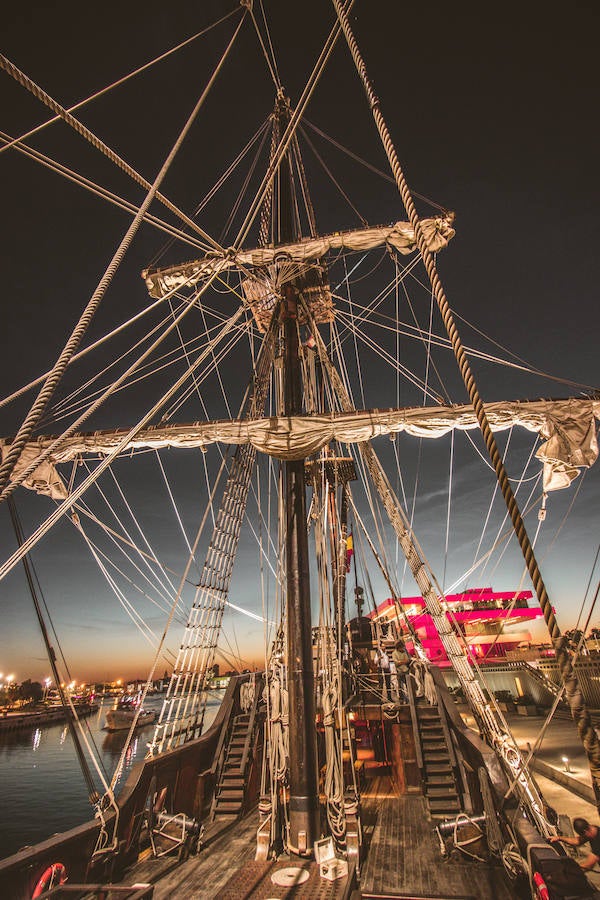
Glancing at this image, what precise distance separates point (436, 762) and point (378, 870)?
2443 mm

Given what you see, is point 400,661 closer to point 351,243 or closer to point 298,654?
point 298,654

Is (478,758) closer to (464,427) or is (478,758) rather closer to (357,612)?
(464,427)

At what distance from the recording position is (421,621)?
3534 cm

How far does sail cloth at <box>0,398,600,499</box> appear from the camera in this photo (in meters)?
6.45

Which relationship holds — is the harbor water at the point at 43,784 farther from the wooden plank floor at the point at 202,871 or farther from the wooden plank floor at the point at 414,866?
the wooden plank floor at the point at 414,866

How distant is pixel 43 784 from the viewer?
19.8 metres

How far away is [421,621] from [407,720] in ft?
102

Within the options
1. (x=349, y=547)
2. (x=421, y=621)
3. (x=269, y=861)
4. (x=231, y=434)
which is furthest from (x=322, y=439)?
(x=421, y=621)

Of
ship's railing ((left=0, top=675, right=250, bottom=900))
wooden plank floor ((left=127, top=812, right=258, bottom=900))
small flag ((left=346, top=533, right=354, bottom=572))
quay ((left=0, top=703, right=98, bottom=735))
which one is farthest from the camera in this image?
quay ((left=0, top=703, right=98, bottom=735))

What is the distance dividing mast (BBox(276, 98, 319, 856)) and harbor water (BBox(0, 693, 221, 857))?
266cm

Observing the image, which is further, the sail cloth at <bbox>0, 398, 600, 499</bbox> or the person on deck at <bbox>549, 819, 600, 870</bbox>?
the sail cloth at <bbox>0, 398, 600, 499</bbox>

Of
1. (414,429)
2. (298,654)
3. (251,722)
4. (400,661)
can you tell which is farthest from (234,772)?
(414,429)

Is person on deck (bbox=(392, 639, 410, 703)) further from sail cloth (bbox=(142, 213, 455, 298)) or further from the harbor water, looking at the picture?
sail cloth (bbox=(142, 213, 455, 298))

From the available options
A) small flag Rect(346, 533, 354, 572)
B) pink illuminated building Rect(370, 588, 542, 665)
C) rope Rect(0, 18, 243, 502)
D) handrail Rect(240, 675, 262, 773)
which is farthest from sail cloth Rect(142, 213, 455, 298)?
pink illuminated building Rect(370, 588, 542, 665)
